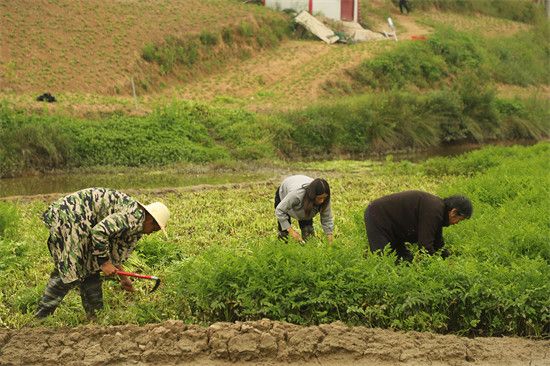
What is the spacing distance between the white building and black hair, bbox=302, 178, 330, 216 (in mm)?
34272

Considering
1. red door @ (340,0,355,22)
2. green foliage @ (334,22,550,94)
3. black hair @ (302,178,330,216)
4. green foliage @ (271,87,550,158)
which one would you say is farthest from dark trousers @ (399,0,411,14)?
black hair @ (302,178,330,216)

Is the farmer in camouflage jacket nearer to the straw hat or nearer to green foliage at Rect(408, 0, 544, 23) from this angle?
the straw hat

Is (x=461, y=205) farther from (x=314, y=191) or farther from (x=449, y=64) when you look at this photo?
(x=449, y=64)

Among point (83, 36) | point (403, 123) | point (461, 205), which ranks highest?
point (461, 205)

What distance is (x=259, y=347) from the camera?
6.72 m

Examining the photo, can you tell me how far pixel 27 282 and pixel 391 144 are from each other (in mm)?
22070

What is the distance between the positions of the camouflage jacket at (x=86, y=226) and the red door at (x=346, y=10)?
3772 cm

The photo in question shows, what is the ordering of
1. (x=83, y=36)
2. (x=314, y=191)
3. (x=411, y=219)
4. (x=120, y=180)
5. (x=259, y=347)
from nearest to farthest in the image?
(x=259, y=347) < (x=411, y=219) < (x=314, y=191) < (x=120, y=180) < (x=83, y=36)

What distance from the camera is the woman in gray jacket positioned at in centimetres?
831

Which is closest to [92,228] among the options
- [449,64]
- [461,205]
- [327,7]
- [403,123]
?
[461,205]

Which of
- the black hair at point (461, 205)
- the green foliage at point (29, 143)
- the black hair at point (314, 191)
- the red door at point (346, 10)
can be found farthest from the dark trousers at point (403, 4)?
the black hair at point (461, 205)

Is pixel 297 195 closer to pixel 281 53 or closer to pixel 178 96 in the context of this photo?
pixel 178 96

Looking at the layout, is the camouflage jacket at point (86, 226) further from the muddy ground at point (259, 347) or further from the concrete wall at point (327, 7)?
the concrete wall at point (327, 7)

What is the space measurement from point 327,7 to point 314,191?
35.6 m
